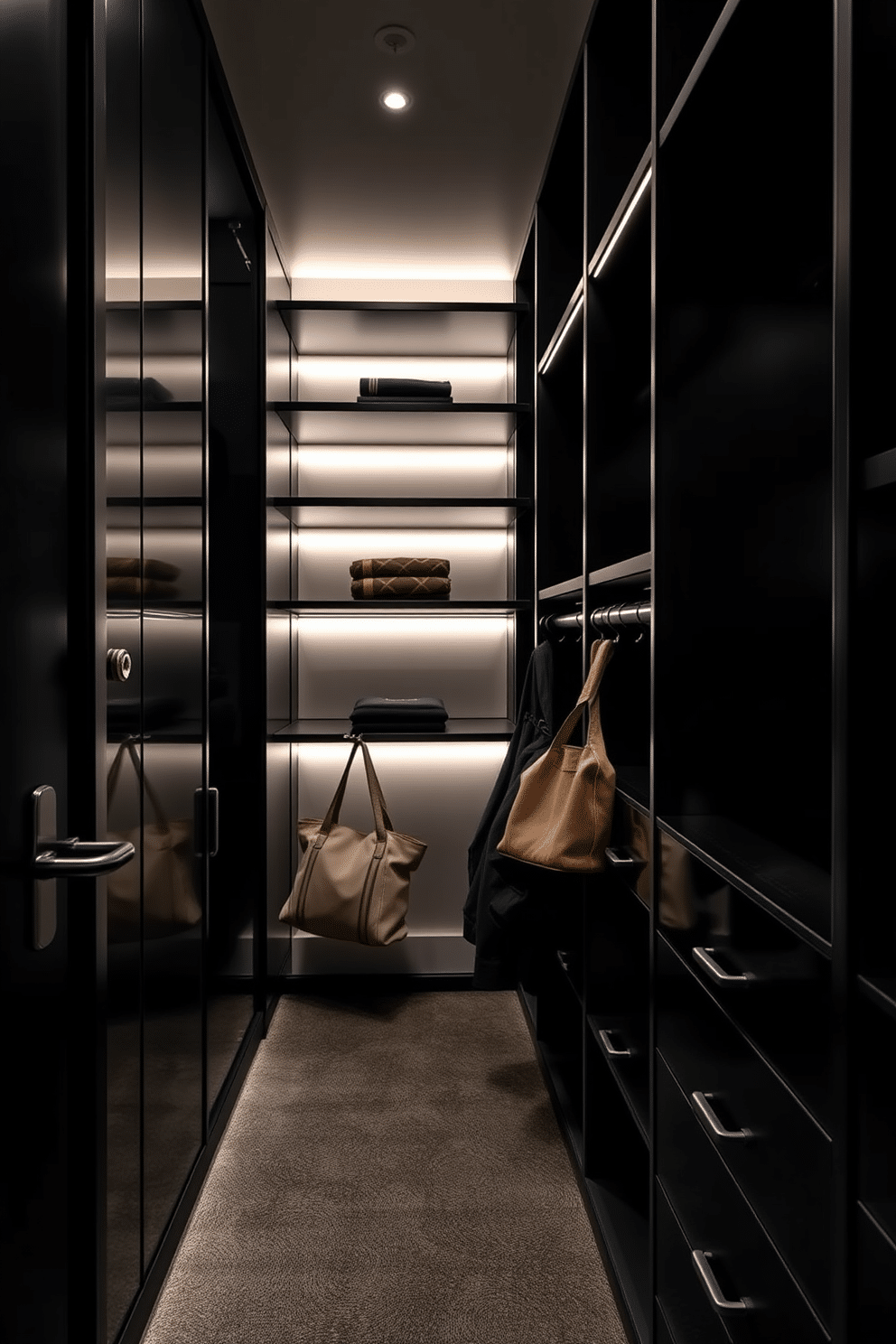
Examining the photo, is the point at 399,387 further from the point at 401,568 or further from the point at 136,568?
the point at 136,568

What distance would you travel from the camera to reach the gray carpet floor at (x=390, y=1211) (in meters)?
1.68

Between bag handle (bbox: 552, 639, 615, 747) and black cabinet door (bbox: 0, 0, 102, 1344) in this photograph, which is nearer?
black cabinet door (bbox: 0, 0, 102, 1344)

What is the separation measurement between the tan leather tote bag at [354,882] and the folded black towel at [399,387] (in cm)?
124

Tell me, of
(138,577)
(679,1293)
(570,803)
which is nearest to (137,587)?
(138,577)

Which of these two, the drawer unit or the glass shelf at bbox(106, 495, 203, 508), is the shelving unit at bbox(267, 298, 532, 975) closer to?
the glass shelf at bbox(106, 495, 203, 508)

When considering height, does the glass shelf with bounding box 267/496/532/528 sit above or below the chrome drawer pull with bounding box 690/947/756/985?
above

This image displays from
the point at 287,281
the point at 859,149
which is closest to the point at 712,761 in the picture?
the point at 859,149

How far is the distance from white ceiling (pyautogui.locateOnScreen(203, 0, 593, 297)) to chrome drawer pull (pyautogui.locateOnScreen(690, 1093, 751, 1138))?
2177 mm

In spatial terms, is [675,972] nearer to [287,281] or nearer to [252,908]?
[252,908]

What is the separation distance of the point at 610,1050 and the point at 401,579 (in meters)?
1.83

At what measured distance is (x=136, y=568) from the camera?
1491mm

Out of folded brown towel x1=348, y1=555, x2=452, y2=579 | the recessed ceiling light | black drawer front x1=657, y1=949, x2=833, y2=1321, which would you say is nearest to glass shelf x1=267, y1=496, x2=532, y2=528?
folded brown towel x1=348, y1=555, x2=452, y2=579

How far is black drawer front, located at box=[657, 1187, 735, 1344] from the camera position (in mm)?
1289

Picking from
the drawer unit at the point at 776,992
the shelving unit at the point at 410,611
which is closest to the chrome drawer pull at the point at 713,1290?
the drawer unit at the point at 776,992
